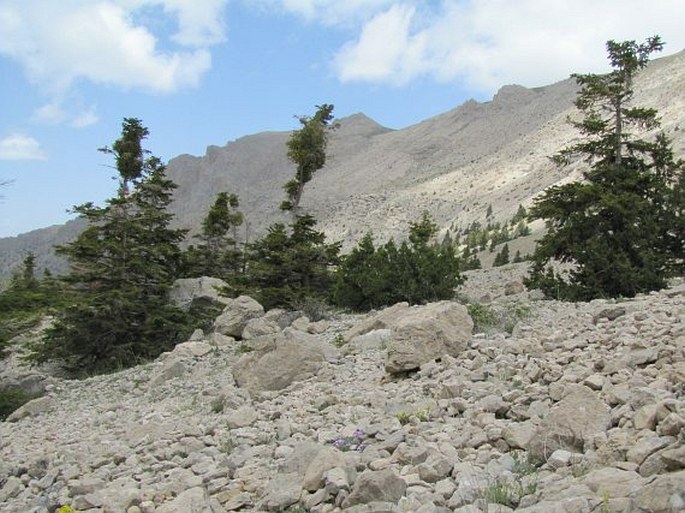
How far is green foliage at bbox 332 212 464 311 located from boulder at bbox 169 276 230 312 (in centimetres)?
684

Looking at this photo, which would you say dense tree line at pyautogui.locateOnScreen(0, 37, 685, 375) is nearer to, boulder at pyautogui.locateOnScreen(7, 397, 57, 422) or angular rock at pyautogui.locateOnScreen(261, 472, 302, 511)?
boulder at pyautogui.locateOnScreen(7, 397, 57, 422)

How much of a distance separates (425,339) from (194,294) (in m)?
17.2

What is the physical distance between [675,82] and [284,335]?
105388 mm

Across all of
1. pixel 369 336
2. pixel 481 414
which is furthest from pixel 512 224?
pixel 481 414

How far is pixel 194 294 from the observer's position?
24422mm

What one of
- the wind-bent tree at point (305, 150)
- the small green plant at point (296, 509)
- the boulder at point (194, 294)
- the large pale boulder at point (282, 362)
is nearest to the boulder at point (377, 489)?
the small green plant at point (296, 509)

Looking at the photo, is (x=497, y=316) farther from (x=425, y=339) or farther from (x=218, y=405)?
(x=218, y=405)

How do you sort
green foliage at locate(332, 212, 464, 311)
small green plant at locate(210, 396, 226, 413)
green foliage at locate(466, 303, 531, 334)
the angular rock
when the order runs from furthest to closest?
green foliage at locate(332, 212, 464, 311)
green foliage at locate(466, 303, 531, 334)
small green plant at locate(210, 396, 226, 413)
the angular rock

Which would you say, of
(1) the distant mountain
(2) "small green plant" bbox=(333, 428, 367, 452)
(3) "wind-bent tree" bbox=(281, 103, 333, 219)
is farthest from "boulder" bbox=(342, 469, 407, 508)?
(1) the distant mountain

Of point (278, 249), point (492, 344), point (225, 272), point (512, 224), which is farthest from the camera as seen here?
point (512, 224)

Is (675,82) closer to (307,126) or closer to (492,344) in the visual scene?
(307,126)

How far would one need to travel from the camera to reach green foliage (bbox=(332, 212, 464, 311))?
16875 millimetres

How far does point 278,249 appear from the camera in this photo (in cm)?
2252

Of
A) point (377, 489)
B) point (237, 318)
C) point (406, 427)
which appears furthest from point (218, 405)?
point (237, 318)
